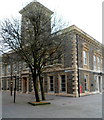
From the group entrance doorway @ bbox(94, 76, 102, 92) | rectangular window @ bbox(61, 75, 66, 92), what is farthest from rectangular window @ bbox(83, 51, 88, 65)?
entrance doorway @ bbox(94, 76, 102, 92)

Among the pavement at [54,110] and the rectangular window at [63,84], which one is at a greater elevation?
the rectangular window at [63,84]

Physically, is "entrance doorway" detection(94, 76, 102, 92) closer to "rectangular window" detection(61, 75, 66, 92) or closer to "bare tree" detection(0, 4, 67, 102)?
"rectangular window" detection(61, 75, 66, 92)

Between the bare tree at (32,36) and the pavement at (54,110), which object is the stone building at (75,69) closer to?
the bare tree at (32,36)

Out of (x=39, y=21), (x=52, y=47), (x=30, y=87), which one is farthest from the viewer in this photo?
(x=30, y=87)

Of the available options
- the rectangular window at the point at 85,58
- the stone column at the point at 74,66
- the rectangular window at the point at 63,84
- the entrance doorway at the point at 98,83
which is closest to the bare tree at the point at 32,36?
the stone column at the point at 74,66

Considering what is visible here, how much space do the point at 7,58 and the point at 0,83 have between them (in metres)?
24.0

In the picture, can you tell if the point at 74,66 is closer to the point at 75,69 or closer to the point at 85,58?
the point at 75,69

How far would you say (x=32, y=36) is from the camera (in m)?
13.2

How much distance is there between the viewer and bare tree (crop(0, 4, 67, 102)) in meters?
13.0

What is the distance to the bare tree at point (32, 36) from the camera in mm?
13039

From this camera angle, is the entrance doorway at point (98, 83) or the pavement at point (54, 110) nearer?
the pavement at point (54, 110)

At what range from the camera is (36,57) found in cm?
1326

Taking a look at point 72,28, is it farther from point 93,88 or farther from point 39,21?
point 93,88

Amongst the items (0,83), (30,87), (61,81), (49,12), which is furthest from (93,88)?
(0,83)
